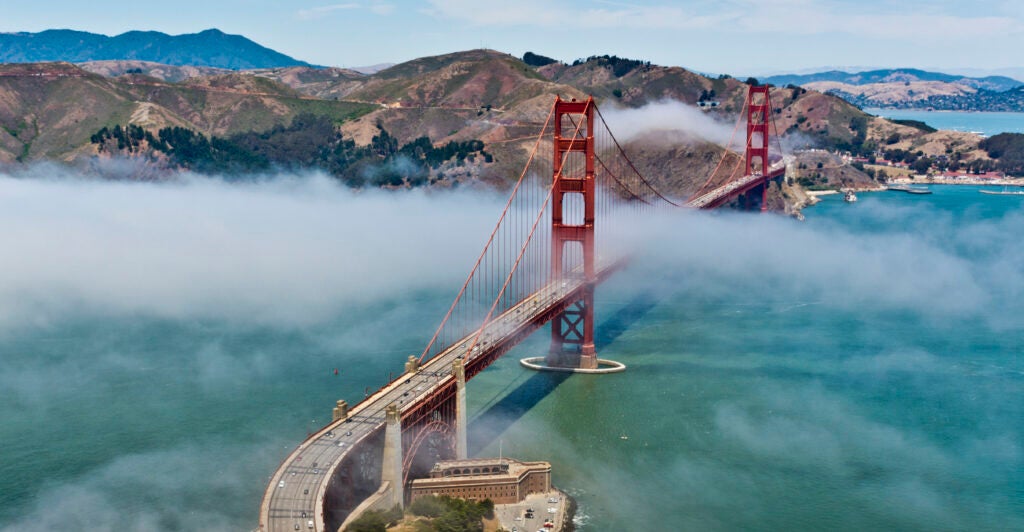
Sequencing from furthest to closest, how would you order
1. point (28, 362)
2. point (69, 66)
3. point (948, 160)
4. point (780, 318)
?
point (948, 160) → point (69, 66) → point (780, 318) → point (28, 362)

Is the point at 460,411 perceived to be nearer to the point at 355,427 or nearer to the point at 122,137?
the point at 355,427

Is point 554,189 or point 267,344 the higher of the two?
point 554,189

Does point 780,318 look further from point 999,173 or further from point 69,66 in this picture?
point 69,66

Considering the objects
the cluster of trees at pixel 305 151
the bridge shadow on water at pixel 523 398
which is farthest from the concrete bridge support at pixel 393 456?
the cluster of trees at pixel 305 151

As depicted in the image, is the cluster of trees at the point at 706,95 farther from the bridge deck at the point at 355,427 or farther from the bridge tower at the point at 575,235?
the bridge deck at the point at 355,427

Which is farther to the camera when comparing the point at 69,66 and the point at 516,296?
the point at 69,66

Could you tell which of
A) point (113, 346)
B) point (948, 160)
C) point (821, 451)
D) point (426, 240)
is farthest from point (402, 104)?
point (821, 451)

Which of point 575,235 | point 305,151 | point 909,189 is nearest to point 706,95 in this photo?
point 909,189

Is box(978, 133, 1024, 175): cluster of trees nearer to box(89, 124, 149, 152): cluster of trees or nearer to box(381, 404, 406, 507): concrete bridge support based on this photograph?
box(89, 124, 149, 152): cluster of trees
